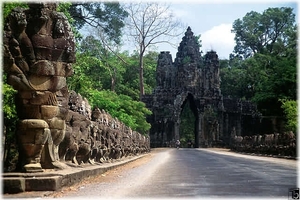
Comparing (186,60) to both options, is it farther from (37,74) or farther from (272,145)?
(37,74)

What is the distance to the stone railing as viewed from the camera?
23.8 meters

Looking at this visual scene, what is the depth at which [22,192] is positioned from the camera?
685cm

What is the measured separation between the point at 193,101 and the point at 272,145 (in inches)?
1229

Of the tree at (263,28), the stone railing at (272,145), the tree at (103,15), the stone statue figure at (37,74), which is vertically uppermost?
the tree at (263,28)

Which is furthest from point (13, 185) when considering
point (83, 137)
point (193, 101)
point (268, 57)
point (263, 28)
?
point (263, 28)

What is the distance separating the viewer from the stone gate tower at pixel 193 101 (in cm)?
5625

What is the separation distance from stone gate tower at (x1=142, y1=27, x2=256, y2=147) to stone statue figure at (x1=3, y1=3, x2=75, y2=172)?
47276 millimetres

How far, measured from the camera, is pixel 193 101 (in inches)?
2304

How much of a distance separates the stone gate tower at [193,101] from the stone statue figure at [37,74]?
47.3 m

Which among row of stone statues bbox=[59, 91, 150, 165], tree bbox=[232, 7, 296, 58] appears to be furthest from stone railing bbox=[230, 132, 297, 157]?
tree bbox=[232, 7, 296, 58]

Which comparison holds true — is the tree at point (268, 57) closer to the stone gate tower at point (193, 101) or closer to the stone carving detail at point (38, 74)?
the stone gate tower at point (193, 101)

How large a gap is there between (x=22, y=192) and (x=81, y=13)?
25.7m

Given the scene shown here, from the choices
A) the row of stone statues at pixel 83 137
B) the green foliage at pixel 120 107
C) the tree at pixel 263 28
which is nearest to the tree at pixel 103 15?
the green foliage at pixel 120 107

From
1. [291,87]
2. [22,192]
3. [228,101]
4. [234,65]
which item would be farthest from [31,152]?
[234,65]
